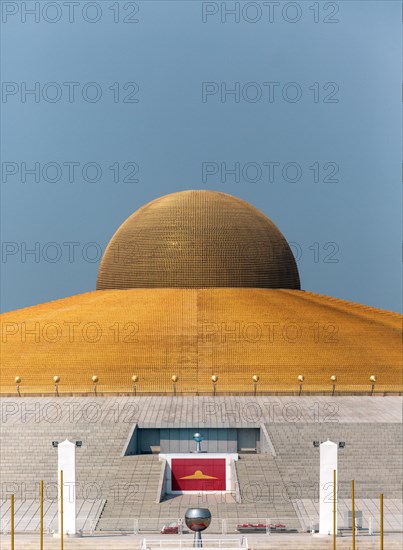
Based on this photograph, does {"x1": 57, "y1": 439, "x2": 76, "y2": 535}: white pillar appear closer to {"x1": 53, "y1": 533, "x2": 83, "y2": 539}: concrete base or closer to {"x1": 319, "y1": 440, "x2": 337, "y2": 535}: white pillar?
{"x1": 53, "y1": 533, "x2": 83, "y2": 539}: concrete base

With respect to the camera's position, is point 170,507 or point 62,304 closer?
point 170,507

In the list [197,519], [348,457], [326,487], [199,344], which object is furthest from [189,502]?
[199,344]

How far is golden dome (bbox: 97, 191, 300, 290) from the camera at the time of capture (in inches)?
2077

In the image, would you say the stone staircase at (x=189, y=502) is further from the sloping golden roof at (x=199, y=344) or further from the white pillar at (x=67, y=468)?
the sloping golden roof at (x=199, y=344)

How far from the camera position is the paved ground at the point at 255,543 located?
84.8 feet

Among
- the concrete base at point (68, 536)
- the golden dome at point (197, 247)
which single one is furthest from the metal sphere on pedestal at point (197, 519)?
the golden dome at point (197, 247)

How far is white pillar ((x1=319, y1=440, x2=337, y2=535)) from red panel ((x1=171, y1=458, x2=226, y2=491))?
18.6 feet

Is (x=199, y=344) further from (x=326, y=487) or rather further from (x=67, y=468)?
(x=326, y=487)

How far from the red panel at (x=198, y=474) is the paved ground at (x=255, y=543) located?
21.1 ft

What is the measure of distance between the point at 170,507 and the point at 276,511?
2.52 m

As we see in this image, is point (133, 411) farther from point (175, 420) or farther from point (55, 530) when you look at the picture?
point (55, 530)

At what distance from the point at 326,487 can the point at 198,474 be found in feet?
20.1

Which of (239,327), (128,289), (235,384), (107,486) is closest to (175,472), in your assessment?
(107,486)

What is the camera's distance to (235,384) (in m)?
44.9
